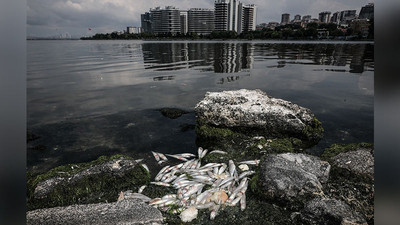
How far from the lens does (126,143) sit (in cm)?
1016

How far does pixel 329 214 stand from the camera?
17.2 feet

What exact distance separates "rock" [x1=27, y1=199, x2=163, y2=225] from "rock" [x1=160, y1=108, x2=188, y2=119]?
24.1ft

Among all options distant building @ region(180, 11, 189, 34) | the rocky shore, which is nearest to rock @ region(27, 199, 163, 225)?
the rocky shore

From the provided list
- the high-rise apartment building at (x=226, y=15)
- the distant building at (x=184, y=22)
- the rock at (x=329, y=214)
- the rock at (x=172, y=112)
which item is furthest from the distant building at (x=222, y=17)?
the rock at (x=329, y=214)

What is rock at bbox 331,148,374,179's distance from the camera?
7.11 m

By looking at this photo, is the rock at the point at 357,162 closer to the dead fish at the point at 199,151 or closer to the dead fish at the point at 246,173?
the dead fish at the point at 246,173

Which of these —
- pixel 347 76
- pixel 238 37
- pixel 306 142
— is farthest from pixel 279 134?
pixel 238 37

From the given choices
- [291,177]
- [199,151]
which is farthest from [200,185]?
[291,177]

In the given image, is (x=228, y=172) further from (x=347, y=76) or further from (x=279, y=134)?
(x=347, y=76)

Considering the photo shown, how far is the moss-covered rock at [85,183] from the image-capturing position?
21.6ft

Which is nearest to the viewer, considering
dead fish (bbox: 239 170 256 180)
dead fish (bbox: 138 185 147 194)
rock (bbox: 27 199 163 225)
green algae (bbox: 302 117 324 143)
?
rock (bbox: 27 199 163 225)

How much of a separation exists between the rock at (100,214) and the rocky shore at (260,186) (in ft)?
0.07

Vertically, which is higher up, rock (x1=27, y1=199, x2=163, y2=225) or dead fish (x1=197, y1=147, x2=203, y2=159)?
dead fish (x1=197, y1=147, x2=203, y2=159)

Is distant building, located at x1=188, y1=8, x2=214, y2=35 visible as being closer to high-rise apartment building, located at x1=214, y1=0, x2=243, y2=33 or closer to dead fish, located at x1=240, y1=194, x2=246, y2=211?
high-rise apartment building, located at x1=214, y1=0, x2=243, y2=33
